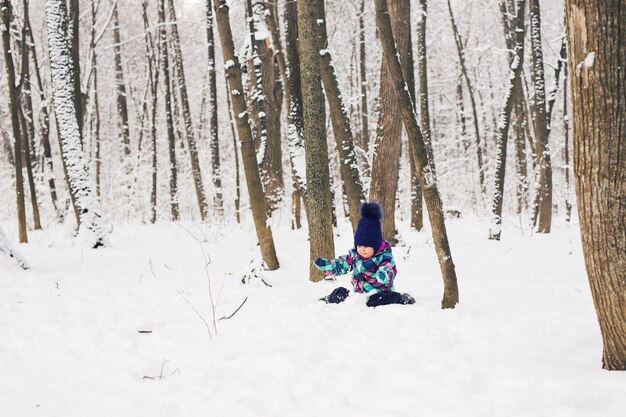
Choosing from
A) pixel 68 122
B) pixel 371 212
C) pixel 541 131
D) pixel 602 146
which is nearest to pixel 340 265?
pixel 371 212

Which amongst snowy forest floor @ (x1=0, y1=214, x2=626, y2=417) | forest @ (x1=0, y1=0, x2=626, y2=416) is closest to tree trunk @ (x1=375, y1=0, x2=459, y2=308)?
forest @ (x1=0, y1=0, x2=626, y2=416)

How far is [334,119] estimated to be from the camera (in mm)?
6828

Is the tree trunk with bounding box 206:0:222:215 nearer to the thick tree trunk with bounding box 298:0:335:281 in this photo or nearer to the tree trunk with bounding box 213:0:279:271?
the tree trunk with bounding box 213:0:279:271

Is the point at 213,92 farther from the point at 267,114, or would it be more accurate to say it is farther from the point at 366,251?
the point at 366,251

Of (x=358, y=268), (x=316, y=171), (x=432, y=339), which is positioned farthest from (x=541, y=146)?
(x=432, y=339)

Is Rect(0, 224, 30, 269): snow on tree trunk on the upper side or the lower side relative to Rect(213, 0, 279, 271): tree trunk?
lower

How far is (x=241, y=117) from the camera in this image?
588cm

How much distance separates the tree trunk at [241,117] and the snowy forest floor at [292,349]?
2.56ft

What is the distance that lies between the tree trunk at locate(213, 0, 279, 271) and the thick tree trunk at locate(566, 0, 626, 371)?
13.1 ft

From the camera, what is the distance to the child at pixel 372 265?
4.35 meters

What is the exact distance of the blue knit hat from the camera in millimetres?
4457

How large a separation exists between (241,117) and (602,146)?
4292 millimetres

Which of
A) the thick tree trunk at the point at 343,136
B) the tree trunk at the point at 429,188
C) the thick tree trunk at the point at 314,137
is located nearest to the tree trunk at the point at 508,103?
the thick tree trunk at the point at 343,136

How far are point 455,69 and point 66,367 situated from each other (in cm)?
2517
